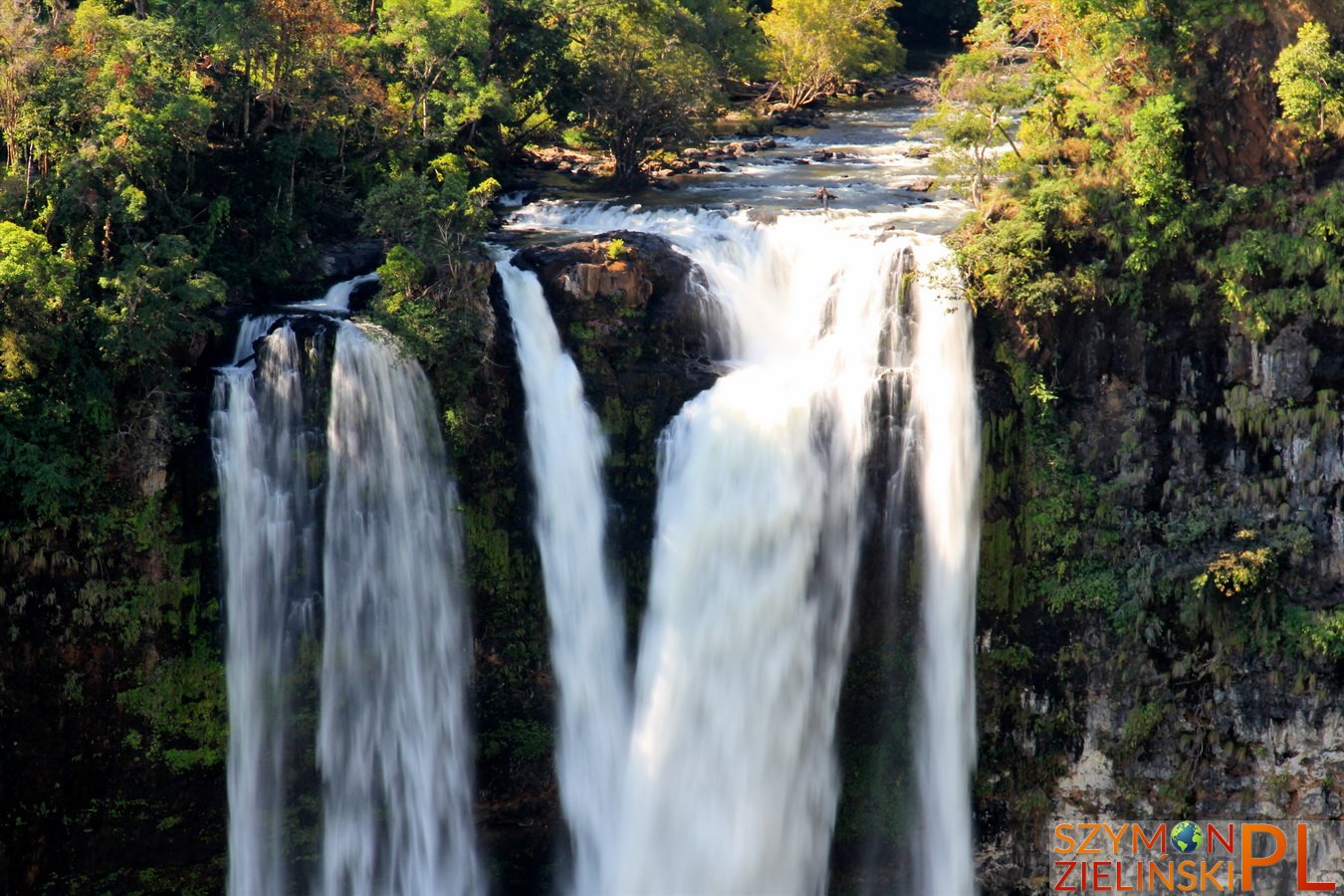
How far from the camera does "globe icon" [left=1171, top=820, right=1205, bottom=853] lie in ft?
63.8

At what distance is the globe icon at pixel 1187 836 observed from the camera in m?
19.4

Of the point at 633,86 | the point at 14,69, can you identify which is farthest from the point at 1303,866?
the point at 14,69

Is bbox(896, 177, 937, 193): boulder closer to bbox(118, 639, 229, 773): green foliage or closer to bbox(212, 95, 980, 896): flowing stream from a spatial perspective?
bbox(212, 95, 980, 896): flowing stream

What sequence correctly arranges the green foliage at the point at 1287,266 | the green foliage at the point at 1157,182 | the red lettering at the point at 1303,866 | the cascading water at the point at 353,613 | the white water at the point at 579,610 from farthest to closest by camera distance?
1. the white water at the point at 579,610
2. the red lettering at the point at 1303,866
3. the green foliage at the point at 1157,182
4. the green foliage at the point at 1287,266
5. the cascading water at the point at 353,613

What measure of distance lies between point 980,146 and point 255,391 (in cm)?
1113

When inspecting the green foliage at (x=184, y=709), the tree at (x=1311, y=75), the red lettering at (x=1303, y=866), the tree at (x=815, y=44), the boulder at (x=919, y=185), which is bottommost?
the red lettering at (x=1303, y=866)

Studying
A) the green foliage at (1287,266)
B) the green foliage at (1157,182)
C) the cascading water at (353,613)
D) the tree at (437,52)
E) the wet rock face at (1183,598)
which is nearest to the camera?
the cascading water at (353,613)

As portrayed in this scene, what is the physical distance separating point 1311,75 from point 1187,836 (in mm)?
10444

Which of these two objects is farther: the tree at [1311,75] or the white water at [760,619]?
the white water at [760,619]

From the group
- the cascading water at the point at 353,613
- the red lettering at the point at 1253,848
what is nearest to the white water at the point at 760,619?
the cascading water at the point at 353,613

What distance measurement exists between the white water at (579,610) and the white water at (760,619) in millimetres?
229

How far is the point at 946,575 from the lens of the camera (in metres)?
19.5

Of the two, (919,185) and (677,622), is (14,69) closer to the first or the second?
(677,622)

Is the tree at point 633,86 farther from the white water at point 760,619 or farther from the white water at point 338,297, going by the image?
the white water at point 760,619
